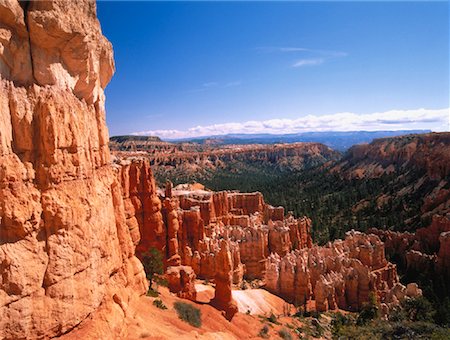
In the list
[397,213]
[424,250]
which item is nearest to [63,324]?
[424,250]

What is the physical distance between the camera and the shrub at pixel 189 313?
18.0m

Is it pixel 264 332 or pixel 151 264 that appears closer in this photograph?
pixel 264 332

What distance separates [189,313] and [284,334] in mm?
7426

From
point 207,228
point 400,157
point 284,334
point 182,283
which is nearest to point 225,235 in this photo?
point 207,228

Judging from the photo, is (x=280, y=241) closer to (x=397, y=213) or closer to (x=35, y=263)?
(x=397, y=213)

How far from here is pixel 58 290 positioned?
9578 mm

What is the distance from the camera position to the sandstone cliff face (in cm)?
855

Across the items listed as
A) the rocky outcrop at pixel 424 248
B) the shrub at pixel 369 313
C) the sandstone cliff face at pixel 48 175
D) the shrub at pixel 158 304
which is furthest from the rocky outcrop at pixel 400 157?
the sandstone cliff face at pixel 48 175

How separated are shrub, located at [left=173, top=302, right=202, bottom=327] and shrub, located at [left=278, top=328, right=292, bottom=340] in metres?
6.29

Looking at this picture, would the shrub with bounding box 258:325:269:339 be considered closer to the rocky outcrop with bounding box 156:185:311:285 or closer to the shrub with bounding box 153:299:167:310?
the shrub with bounding box 153:299:167:310

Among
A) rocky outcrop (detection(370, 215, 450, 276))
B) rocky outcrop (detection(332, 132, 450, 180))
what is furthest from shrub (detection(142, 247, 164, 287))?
rocky outcrop (detection(332, 132, 450, 180))

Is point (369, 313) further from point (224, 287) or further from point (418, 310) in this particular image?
point (224, 287)

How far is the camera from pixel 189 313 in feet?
62.0

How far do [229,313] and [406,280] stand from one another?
Answer: 2640cm
